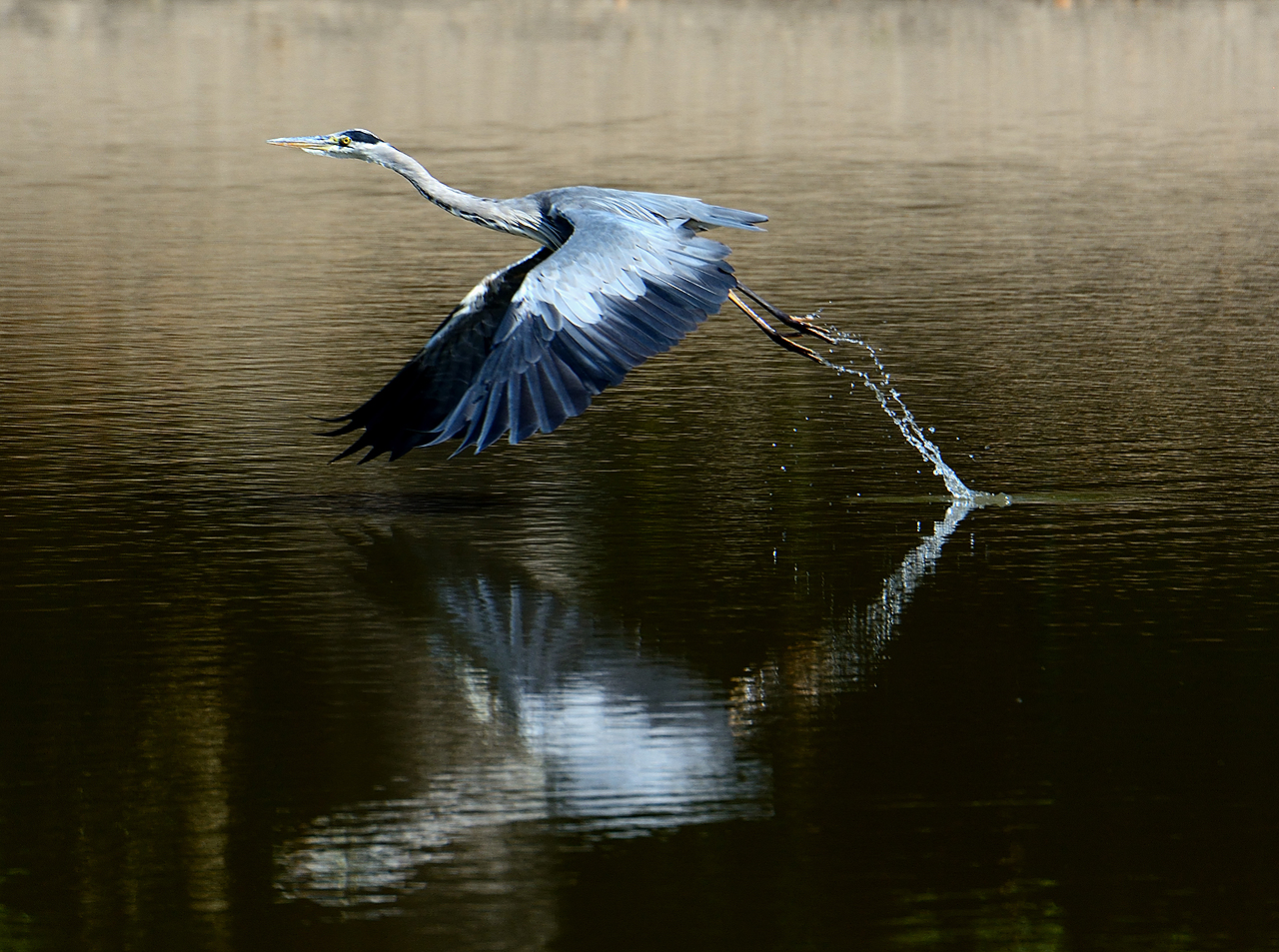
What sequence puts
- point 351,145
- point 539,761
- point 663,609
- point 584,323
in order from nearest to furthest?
point 539,761 → point 663,609 → point 584,323 → point 351,145

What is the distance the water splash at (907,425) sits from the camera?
36.8 ft

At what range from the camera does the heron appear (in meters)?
9.80

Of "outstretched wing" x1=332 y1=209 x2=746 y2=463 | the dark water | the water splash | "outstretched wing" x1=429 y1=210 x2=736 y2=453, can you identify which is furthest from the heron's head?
the water splash

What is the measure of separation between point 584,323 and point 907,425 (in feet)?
10.8

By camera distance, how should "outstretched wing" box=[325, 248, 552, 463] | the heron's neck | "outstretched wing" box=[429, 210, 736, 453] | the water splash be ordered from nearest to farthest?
"outstretched wing" box=[429, 210, 736, 453] < "outstretched wing" box=[325, 248, 552, 463] < the water splash < the heron's neck

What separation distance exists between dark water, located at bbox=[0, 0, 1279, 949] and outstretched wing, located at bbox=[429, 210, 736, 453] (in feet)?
2.44

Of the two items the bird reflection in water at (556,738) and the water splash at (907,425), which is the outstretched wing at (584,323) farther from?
the water splash at (907,425)

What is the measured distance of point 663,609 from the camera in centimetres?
912

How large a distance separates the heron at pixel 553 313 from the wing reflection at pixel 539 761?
116 cm

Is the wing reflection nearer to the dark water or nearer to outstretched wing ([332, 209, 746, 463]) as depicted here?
the dark water

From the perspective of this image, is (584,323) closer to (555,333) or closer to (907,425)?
(555,333)

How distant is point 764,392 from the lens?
14.0 meters

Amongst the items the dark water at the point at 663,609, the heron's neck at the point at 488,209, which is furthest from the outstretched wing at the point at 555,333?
the dark water at the point at 663,609

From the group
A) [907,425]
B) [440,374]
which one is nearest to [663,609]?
[440,374]
